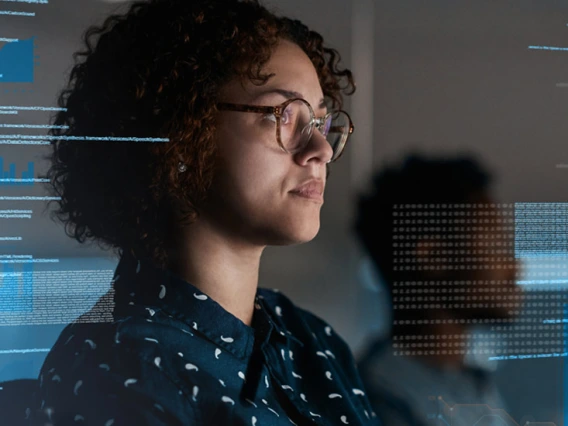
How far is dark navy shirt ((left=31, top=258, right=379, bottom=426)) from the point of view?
871 millimetres

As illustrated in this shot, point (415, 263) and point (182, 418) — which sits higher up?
point (415, 263)

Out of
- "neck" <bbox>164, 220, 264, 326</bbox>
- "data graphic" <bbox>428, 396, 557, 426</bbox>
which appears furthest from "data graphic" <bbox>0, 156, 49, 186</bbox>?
"data graphic" <bbox>428, 396, 557, 426</bbox>

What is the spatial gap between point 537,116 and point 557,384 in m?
0.51

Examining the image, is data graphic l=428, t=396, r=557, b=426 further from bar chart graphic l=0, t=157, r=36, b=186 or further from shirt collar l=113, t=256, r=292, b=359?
bar chart graphic l=0, t=157, r=36, b=186

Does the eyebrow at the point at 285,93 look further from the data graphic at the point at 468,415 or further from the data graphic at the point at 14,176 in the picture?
the data graphic at the point at 468,415

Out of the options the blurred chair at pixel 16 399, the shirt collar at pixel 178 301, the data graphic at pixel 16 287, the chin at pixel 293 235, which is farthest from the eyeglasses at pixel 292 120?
the blurred chair at pixel 16 399

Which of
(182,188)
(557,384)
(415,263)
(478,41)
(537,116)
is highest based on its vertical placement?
(478,41)

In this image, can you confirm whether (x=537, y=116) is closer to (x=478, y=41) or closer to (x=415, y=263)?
(x=478, y=41)

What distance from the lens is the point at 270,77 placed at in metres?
0.92

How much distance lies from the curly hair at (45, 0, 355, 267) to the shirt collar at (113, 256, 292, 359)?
3 centimetres

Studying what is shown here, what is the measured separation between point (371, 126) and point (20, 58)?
567 mm

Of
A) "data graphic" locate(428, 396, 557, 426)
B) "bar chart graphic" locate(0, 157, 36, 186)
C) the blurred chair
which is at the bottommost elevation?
"data graphic" locate(428, 396, 557, 426)

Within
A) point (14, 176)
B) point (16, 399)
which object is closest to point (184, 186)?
point (14, 176)

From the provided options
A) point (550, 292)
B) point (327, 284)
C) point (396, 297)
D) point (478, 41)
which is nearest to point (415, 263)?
point (396, 297)
